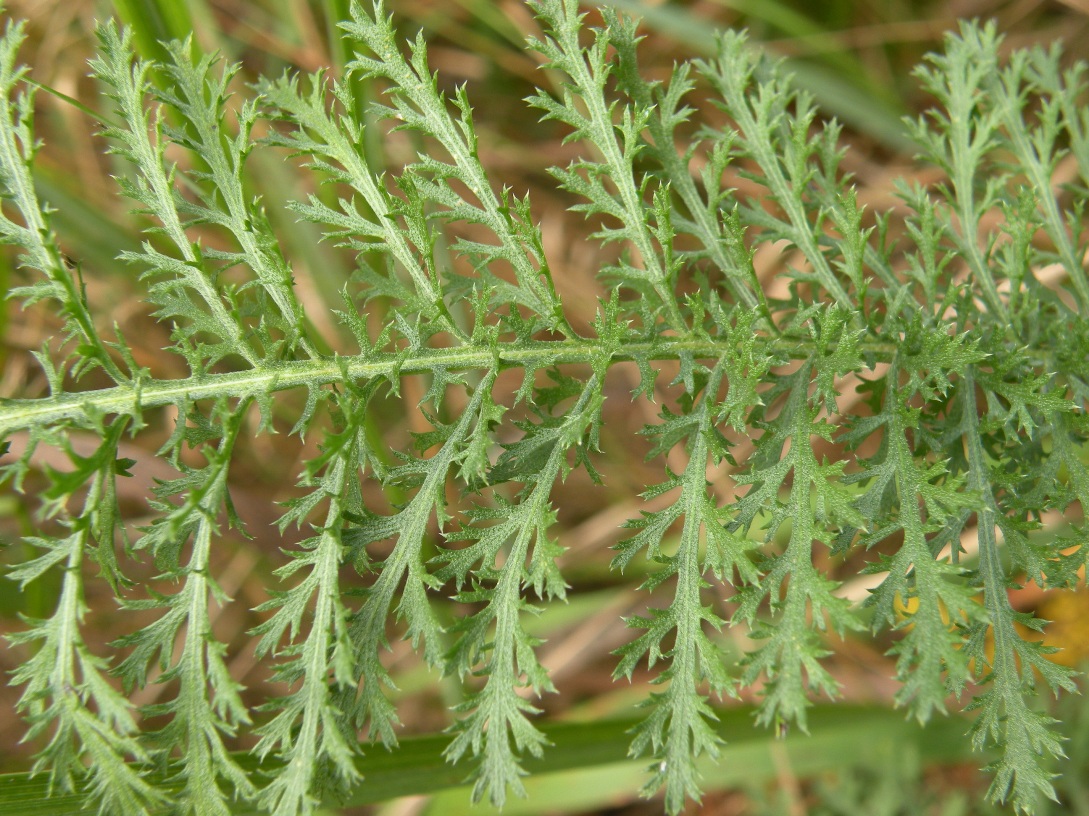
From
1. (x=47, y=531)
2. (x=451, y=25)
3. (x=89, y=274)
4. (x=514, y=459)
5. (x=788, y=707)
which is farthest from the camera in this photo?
(x=451, y=25)


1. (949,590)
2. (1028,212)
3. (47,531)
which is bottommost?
(949,590)

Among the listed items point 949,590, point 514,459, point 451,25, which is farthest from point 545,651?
point 451,25

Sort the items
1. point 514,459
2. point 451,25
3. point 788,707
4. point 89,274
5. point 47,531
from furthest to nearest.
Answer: point 451,25 → point 89,274 → point 47,531 → point 514,459 → point 788,707

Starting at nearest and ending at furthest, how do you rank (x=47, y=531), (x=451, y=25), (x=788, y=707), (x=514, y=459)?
(x=788, y=707) < (x=514, y=459) < (x=47, y=531) < (x=451, y=25)

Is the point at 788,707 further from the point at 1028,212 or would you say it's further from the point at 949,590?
the point at 1028,212

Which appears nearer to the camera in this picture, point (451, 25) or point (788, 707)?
point (788, 707)

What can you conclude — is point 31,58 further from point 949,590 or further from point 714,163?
point 949,590

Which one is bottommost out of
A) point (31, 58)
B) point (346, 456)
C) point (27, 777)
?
point (27, 777)

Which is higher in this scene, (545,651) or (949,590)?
(545,651)

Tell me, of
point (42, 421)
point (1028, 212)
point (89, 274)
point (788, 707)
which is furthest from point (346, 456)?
point (89, 274)
